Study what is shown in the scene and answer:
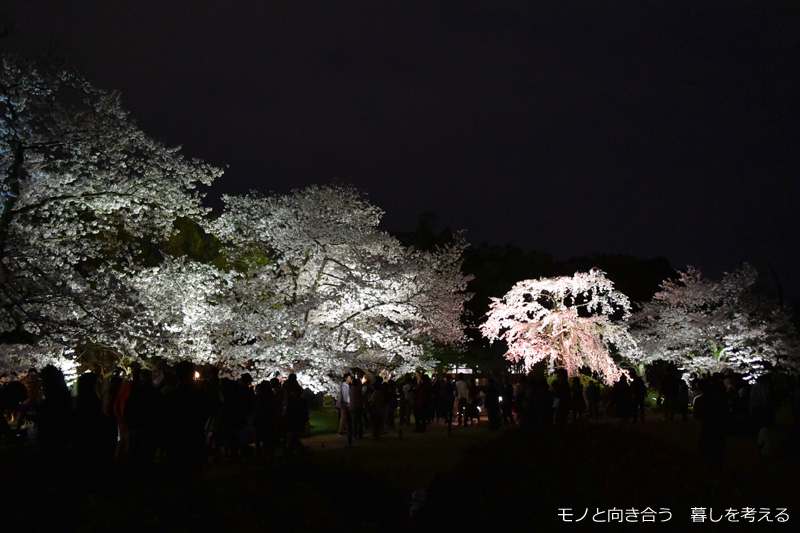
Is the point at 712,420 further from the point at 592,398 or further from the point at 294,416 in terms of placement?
the point at 592,398

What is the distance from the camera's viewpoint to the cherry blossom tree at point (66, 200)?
13344mm

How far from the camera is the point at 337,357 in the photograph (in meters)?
20.2

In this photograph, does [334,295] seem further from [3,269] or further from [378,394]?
[3,269]

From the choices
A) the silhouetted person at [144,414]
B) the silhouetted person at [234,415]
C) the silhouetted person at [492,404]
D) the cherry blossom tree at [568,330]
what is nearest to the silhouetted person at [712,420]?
the silhouetted person at [144,414]

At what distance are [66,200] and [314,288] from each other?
9.12 metres

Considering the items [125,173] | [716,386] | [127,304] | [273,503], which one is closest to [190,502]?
[273,503]

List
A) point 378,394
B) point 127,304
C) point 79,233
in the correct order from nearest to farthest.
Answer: point 127,304, point 79,233, point 378,394

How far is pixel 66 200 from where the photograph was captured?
47.5 feet

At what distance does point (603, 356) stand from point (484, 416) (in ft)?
17.7

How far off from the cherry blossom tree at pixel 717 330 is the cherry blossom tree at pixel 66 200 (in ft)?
85.4

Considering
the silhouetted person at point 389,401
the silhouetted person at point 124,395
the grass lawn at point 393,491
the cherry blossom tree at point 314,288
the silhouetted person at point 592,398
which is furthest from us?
the silhouetted person at point 592,398

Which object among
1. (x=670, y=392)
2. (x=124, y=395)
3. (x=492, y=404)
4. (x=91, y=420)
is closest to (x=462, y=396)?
(x=492, y=404)

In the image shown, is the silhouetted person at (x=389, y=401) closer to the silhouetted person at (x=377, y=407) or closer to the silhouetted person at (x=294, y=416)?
the silhouetted person at (x=377, y=407)

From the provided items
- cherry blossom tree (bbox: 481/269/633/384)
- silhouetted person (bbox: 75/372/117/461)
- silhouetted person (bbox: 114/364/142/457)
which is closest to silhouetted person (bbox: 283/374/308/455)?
silhouetted person (bbox: 114/364/142/457)
